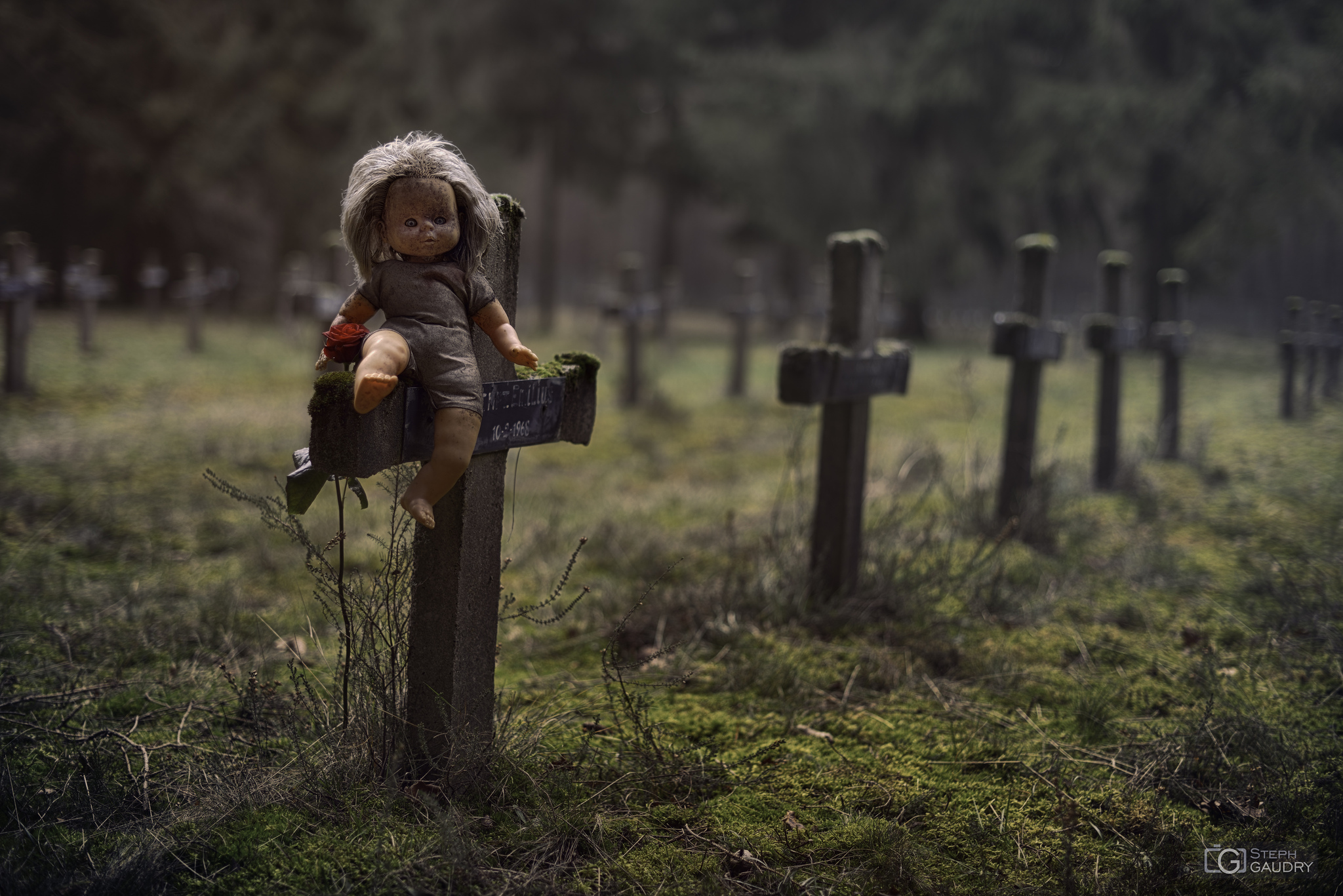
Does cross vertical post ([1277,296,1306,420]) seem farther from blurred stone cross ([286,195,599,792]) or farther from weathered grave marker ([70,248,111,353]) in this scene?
weathered grave marker ([70,248,111,353])

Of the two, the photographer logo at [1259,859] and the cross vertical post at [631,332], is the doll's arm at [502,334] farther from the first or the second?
the cross vertical post at [631,332]

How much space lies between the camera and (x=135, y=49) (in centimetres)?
1888

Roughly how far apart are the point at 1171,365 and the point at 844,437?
17.2 ft

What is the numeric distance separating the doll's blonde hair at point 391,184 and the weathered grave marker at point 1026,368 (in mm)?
3903

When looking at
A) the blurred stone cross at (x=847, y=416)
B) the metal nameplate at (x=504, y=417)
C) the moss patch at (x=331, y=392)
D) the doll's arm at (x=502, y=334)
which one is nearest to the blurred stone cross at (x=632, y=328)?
the blurred stone cross at (x=847, y=416)

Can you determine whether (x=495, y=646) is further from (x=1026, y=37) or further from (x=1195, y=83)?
(x=1026, y=37)

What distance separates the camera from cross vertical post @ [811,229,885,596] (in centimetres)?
416

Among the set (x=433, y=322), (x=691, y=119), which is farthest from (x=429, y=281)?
(x=691, y=119)

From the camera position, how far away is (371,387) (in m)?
1.99

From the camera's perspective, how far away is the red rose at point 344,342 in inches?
85.5

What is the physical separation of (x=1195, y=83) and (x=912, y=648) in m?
14.1

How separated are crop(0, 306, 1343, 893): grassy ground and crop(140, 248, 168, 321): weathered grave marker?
1073 centimetres

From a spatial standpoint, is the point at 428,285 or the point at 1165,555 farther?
the point at 1165,555

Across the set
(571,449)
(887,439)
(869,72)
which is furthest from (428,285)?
(869,72)
